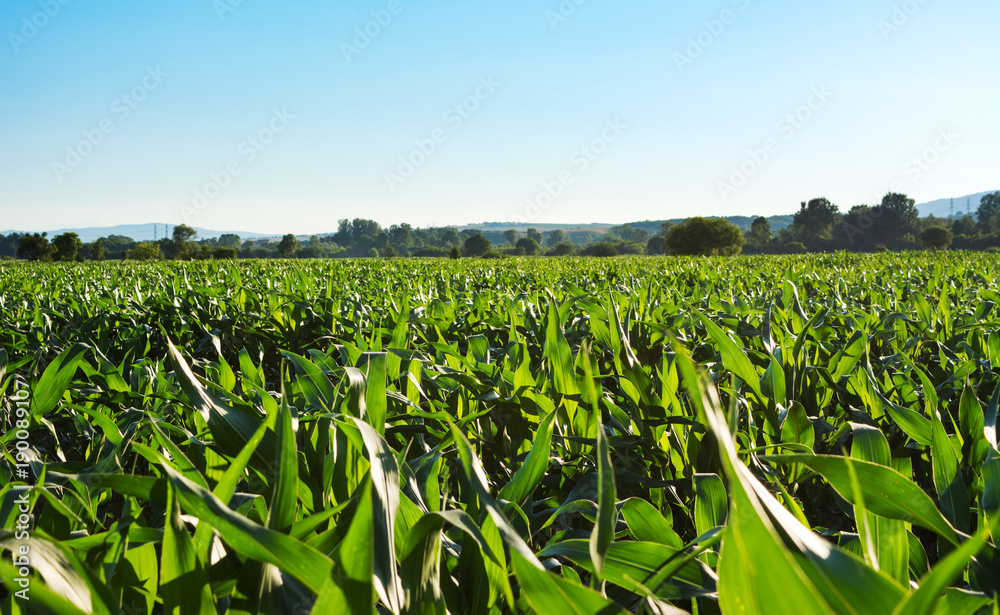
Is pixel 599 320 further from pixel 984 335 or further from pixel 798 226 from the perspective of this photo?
pixel 798 226

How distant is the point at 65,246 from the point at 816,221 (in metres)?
104

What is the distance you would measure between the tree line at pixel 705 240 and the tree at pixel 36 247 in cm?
10

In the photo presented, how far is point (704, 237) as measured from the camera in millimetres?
51531

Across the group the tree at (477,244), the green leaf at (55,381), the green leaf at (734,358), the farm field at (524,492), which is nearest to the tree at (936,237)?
the tree at (477,244)

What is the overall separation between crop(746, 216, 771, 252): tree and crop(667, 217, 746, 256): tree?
28.8 meters

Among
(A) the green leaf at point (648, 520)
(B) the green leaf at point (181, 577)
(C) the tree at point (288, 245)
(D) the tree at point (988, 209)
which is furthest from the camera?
(D) the tree at point (988, 209)

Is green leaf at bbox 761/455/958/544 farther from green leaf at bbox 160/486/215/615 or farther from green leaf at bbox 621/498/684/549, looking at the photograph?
green leaf at bbox 160/486/215/615

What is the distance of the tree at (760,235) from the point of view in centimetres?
7871

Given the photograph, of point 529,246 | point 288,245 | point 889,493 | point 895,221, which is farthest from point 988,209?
point 889,493

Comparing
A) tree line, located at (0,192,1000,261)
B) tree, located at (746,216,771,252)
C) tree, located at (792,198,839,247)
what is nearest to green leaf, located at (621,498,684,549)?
tree line, located at (0,192,1000,261)

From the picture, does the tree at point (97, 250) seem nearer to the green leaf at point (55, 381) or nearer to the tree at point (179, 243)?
the tree at point (179, 243)

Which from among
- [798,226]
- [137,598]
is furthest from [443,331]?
[798,226]

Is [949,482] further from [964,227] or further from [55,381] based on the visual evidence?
[964,227]

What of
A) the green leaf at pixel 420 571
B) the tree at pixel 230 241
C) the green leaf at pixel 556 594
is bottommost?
the green leaf at pixel 420 571
